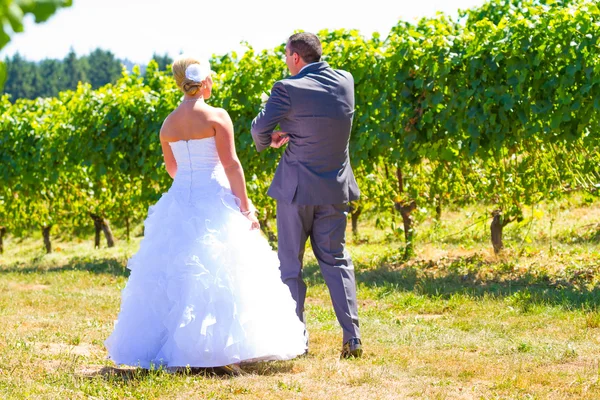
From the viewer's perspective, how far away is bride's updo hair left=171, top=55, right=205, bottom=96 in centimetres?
476

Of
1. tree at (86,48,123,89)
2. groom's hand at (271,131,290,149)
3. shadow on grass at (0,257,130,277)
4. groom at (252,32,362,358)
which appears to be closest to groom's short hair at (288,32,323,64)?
groom at (252,32,362,358)

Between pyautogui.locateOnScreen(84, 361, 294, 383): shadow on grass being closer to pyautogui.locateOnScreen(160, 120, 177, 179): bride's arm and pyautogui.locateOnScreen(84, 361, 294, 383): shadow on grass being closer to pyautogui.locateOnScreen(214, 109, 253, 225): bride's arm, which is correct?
pyautogui.locateOnScreen(214, 109, 253, 225): bride's arm

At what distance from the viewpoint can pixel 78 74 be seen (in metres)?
102

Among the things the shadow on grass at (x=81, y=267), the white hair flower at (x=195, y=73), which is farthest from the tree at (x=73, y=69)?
the white hair flower at (x=195, y=73)

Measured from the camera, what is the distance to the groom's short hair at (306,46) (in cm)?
498

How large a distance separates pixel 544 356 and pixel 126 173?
8507 mm

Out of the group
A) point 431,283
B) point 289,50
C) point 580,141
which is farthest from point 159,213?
point 580,141

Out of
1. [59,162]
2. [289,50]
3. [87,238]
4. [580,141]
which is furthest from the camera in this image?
[87,238]

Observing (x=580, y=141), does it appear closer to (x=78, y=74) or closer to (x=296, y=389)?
(x=296, y=389)

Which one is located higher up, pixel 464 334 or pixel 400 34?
pixel 400 34

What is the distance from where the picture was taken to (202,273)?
15.0 feet

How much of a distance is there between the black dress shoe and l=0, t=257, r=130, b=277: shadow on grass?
19.7 feet

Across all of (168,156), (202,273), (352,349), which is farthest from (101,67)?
(202,273)

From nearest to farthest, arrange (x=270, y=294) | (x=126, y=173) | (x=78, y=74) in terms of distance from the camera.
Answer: (x=270, y=294) < (x=126, y=173) < (x=78, y=74)
